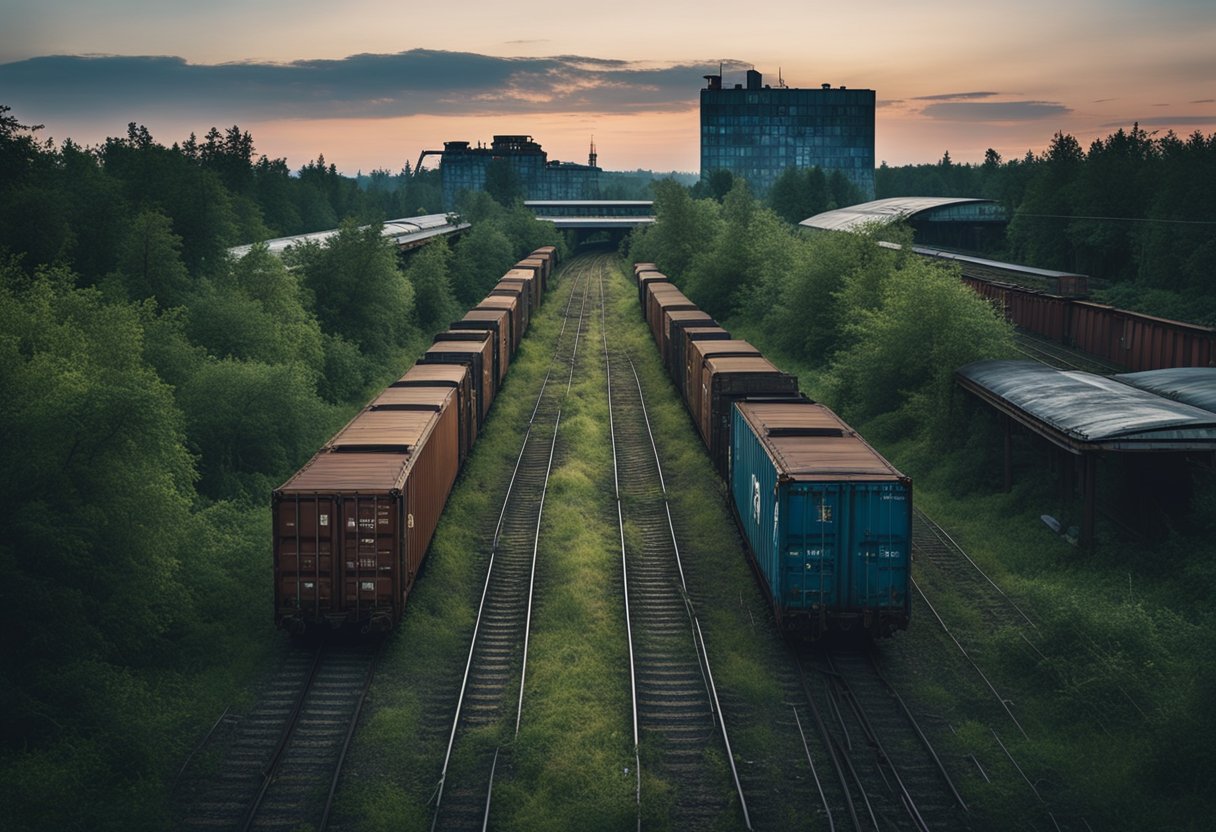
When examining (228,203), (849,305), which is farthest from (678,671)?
(228,203)

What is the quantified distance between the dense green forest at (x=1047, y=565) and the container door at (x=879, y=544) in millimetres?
1964

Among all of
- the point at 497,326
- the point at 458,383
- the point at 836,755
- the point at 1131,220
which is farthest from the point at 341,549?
the point at 1131,220

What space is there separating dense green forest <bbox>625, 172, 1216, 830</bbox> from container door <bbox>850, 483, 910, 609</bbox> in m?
1.96

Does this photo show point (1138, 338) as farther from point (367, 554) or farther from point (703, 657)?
point (367, 554)

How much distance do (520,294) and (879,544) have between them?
4359 cm

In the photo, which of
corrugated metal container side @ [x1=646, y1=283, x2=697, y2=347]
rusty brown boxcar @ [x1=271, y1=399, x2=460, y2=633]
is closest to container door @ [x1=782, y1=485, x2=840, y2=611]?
rusty brown boxcar @ [x1=271, y1=399, x2=460, y2=633]

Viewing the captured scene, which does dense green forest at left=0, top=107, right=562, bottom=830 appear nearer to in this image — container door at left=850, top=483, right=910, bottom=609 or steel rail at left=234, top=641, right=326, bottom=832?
steel rail at left=234, top=641, right=326, bottom=832

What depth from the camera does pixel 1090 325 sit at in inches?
1956

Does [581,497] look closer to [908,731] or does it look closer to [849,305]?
[908,731]

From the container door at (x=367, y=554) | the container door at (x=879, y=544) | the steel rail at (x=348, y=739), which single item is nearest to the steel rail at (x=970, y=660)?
the container door at (x=879, y=544)

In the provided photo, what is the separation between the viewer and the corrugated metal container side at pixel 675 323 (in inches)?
1761

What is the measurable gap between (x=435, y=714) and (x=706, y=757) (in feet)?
16.4

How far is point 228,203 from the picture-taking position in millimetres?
50812

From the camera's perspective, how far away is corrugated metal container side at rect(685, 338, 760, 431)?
114ft
